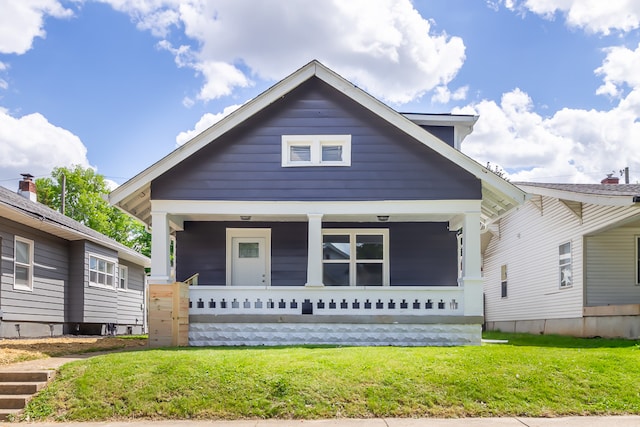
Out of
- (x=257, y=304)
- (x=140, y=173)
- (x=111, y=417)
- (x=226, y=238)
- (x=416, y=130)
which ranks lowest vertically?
(x=111, y=417)

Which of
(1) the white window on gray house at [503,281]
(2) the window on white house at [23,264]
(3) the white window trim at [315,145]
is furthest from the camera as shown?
(1) the white window on gray house at [503,281]

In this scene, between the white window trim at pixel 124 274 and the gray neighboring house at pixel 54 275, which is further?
the white window trim at pixel 124 274

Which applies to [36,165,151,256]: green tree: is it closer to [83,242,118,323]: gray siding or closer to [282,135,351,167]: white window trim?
[83,242,118,323]: gray siding

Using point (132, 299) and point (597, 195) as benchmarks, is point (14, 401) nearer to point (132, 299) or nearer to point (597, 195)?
point (597, 195)

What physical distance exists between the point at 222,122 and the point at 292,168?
1.95 m

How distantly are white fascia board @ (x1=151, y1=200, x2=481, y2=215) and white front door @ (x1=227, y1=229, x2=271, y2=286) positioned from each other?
7.73 feet

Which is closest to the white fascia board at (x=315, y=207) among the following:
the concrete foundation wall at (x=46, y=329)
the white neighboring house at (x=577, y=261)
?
the white neighboring house at (x=577, y=261)

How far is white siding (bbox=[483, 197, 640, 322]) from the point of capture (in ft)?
55.7

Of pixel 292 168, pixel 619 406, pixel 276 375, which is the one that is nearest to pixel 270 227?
pixel 292 168

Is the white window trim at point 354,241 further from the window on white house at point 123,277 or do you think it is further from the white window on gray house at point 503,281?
the window on white house at point 123,277

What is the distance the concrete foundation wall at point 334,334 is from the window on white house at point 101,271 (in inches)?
390

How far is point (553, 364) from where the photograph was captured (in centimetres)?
941

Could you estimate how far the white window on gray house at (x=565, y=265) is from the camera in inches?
719

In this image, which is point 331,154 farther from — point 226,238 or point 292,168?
point 226,238
